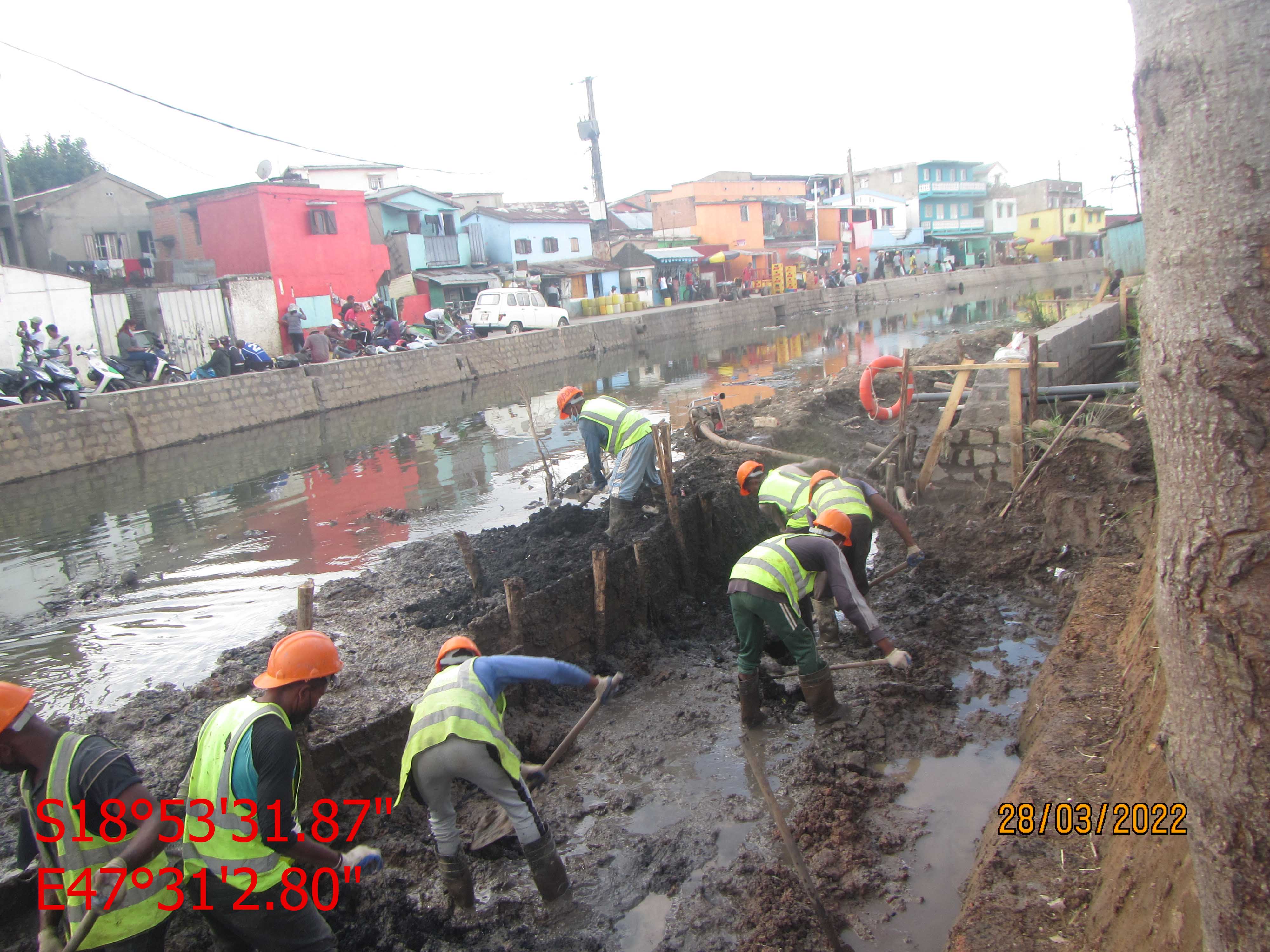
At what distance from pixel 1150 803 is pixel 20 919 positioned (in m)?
4.74

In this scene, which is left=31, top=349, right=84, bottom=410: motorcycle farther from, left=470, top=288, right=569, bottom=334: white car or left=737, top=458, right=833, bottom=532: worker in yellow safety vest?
left=470, top=288, right=569, bottom=334: white car

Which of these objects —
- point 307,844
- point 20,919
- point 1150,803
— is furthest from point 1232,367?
point 20,919

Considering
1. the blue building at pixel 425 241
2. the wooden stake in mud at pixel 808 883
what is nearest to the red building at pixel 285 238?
the blue building at pixel 425 241

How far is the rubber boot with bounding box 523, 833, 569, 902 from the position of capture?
12.5 feet

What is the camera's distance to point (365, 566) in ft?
28.8

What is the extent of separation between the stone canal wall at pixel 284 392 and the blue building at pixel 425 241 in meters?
7.11

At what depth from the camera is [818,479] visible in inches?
239

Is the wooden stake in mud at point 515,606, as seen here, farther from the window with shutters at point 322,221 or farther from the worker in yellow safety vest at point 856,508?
the window with shutters at point 322,221

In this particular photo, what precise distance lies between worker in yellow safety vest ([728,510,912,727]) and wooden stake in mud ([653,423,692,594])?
94.1 inches

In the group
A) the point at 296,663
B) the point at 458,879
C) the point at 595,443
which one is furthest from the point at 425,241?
the point at 296,663

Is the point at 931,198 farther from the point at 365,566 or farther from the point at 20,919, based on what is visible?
the point at 20,919

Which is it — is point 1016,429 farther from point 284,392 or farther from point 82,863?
point 284,392

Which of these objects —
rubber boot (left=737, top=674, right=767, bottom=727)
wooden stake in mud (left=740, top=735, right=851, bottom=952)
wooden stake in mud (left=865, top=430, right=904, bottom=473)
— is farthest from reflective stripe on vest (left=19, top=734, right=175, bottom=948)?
wooden stake in mud (left=865, top=430, right=904, bottom=473)

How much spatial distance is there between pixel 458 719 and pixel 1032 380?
21.6ft
